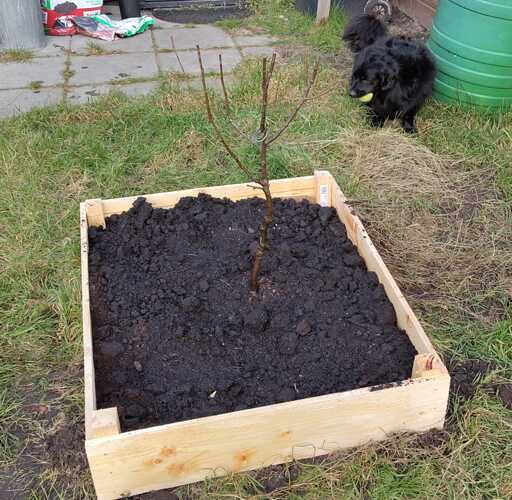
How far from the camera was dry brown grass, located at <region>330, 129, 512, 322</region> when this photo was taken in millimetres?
2871

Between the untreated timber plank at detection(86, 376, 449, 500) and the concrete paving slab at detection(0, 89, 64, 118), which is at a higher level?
the untreated timber plank at detection(86, 376, 449, 500)

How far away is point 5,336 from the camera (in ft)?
8.52

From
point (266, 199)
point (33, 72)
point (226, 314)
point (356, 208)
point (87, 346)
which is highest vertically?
point (266, 199)

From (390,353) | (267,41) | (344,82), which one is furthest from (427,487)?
(267,41)

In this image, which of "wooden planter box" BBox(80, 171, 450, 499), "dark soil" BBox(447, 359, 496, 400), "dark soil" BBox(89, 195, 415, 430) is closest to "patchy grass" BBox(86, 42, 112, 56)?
"dark soil" BBox(89, 195, 415, 430)

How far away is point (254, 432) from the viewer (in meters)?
1.93

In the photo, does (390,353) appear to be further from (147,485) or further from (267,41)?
(267,41)

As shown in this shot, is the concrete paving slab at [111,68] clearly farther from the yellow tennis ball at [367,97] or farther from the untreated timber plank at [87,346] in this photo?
the untreated timber plank at [87,346]

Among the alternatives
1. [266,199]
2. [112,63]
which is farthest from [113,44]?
[266,199]

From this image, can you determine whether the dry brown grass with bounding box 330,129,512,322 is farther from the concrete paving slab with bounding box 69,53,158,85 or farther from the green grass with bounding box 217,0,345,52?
the concrete paving slab with bounding box 69,53,158,85

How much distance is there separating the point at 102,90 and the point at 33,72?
0.74 m

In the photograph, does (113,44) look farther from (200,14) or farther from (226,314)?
(226,314)

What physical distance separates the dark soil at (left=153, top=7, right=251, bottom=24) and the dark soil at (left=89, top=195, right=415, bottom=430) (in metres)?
3.83

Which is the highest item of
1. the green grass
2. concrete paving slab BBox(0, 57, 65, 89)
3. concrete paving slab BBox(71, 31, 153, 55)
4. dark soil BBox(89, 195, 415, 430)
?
dark soil BBox(89, 195, 415, 430)
